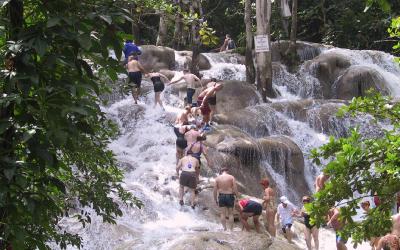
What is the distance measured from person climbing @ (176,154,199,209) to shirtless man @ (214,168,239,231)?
2.67ft

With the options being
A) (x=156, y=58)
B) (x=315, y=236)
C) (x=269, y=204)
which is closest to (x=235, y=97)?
(x=156, y=58)

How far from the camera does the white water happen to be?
10.0 meters

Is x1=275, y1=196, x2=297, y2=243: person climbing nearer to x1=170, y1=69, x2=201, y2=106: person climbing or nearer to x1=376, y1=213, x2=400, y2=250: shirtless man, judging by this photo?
x1=376, y1=213, x2=400, y2=250: shirtless man

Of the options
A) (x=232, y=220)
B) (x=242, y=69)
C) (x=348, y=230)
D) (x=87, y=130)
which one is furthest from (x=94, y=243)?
(x=242, y=69)

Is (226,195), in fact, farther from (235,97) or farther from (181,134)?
(235,97)

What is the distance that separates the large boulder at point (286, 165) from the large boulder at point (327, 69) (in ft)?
22.7

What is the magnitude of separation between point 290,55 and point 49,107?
21.6m

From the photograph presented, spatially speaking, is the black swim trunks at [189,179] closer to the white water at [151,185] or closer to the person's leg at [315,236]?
the white water at [151,185]

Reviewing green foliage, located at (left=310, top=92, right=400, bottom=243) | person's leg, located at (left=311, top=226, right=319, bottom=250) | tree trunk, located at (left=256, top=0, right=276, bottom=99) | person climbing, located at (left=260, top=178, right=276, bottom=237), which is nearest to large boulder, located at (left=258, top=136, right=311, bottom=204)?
person climbing, located at (left=260, top=178, right=276, bottom=237)

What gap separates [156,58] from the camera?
21.2 m

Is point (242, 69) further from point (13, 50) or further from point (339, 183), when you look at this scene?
point (13, 50)

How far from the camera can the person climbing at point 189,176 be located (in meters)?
11.6

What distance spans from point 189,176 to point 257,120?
18.4 ft

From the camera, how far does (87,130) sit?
2.81 meters
